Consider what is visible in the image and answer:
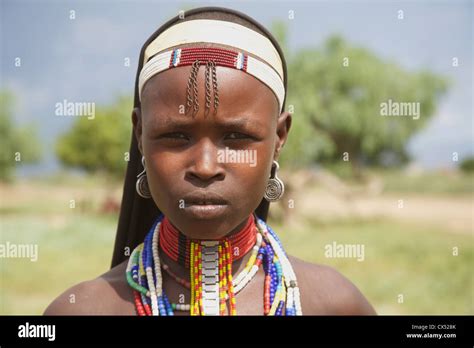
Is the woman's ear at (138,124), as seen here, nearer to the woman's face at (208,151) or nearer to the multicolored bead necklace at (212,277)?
the woman's face at (208,151)

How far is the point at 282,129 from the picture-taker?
2.51 m

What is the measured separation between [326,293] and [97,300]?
108 centimetres

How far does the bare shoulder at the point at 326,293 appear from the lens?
2.52 metres

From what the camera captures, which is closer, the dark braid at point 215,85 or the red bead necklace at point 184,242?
the dark braid at point 215,85

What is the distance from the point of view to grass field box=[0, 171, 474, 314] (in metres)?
11.0

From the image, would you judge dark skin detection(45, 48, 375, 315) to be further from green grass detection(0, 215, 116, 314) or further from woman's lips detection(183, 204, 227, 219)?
green grass detection(0, 215, 116, 314)

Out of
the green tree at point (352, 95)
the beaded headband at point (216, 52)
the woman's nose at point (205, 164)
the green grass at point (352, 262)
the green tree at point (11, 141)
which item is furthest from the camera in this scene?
the green tree at point (11, 141)

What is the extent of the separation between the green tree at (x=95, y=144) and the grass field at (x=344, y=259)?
3533 mm

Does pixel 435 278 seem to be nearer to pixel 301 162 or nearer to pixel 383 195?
pixel 301 162

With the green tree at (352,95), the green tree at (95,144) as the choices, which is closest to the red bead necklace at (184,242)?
the green tree at (352,95)

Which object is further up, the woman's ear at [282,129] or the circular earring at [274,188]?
the woman's ear at [282,129]
